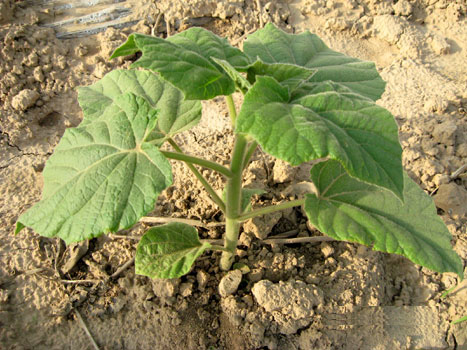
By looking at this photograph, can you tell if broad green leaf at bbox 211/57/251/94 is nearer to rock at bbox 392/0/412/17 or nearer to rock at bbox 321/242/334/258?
rock at bbox 321/242/334/258

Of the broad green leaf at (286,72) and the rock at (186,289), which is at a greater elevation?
the broad green leaf at (286,72)

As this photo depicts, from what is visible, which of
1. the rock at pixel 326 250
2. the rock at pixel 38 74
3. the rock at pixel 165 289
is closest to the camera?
the rock at pixel 165 289

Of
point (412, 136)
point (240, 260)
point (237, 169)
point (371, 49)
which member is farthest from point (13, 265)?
point (371, 49)

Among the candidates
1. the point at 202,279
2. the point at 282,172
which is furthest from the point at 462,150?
the point at 202,279

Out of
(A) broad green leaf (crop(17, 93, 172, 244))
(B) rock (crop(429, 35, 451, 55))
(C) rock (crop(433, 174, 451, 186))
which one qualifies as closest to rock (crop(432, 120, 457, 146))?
(C) rock (crop(433, 174, 451, 186))

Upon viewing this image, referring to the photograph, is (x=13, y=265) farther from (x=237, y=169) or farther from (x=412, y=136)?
(x=412, y=136)

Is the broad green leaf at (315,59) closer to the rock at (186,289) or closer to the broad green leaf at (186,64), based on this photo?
the broad green leaf at (186,64)

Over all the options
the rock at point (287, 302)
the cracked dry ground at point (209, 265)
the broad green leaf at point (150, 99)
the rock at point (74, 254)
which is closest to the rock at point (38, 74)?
the cracked dry ground at point (209, 265)
